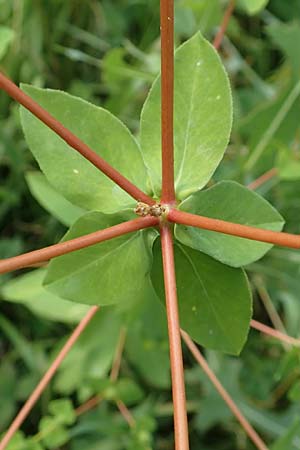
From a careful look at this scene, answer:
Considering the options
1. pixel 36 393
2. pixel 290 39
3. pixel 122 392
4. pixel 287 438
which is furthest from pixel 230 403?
pixel 290 39

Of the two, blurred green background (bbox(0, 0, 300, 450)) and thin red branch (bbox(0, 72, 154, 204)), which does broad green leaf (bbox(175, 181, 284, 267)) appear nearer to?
thin red branch (bbox(0, 72, 154, 204))

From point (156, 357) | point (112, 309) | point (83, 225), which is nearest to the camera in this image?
point (83, 225)

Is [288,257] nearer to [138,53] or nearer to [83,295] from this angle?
[138,53]

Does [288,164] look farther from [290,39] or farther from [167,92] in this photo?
[167,92]

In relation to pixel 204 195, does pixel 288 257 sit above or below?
below

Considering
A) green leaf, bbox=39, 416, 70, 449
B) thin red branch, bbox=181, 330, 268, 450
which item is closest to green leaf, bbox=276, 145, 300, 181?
thin red branch, bbox=181, 330, 268, 450

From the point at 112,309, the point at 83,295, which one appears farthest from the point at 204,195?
the point at 112,309

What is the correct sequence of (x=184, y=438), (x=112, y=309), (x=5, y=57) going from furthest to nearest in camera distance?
(x=5, y=57), (x=112, y=309), (x=184, y=438)
